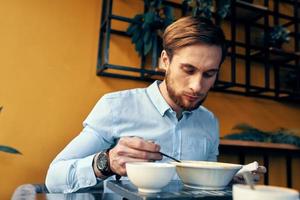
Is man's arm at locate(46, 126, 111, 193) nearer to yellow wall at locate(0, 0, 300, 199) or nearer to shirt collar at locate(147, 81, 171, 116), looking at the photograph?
shirt collar at locate(147, 81, 171, 116)

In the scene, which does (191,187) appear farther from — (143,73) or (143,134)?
(143,73)

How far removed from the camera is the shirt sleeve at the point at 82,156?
0.87 m

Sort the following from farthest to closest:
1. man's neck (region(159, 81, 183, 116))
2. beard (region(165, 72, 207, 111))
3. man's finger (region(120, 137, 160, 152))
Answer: man's neck (region(159, 81, 183, 116)), beard (region(165, 72, 207, 111)), man's finger (region(120, 137, 160, 152))

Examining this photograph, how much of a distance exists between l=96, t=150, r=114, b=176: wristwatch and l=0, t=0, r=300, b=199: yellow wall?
907 mm

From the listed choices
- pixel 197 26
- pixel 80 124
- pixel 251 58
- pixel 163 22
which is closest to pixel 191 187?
pixel 197 26

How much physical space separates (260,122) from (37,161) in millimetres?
1660

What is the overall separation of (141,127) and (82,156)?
280mm

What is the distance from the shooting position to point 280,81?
7.94 feet

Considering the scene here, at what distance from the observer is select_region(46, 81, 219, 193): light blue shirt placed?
3.53 ft

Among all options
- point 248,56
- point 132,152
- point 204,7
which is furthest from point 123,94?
point 248,56

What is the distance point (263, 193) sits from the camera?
41 centimetres

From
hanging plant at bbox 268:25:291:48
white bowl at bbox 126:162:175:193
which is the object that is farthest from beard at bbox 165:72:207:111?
hanging plant at bbox 268:25:291:48

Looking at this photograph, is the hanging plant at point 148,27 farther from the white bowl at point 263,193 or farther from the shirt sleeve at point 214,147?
the white bowl at point 263,193

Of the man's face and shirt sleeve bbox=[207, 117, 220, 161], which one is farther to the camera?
shirt sleeve bbox=[207, 117, 220, 161]
